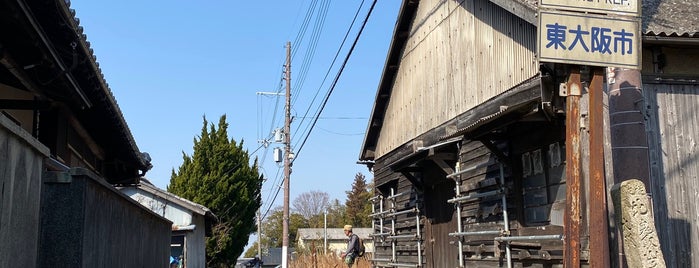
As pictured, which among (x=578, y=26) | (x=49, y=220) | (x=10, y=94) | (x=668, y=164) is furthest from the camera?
(x=10, y=94)

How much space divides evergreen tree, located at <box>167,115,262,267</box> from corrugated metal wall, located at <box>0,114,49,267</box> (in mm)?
25329

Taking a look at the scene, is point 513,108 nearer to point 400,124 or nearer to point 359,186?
point 400,124

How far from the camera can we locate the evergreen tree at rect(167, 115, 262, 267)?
29.5 meters

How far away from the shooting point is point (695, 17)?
6.85 m

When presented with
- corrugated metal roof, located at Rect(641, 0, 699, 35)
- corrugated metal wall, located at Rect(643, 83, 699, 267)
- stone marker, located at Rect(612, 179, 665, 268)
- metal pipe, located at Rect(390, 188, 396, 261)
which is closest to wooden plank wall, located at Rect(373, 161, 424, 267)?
metal pipe, located at Rect(390, 188, 396, 261)

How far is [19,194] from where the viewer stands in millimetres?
3930

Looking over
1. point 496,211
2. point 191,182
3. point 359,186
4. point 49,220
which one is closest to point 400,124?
point 496,211

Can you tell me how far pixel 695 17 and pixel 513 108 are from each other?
6.89 ft

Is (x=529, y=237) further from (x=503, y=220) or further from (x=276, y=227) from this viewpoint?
(x=276, y=227)

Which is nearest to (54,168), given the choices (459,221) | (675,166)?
(675,166)

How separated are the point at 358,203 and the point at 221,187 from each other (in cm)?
5030

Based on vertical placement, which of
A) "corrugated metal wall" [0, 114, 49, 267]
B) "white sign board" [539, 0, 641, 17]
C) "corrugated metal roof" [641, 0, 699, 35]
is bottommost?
"corrugated metal wall" [0, 114, 49, 267]

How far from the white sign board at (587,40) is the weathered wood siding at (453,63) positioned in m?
2.76

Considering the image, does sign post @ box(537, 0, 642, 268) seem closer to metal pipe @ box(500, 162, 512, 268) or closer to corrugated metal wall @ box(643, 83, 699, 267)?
corrugated metal wall @ box(643, 83, 699, 267)
